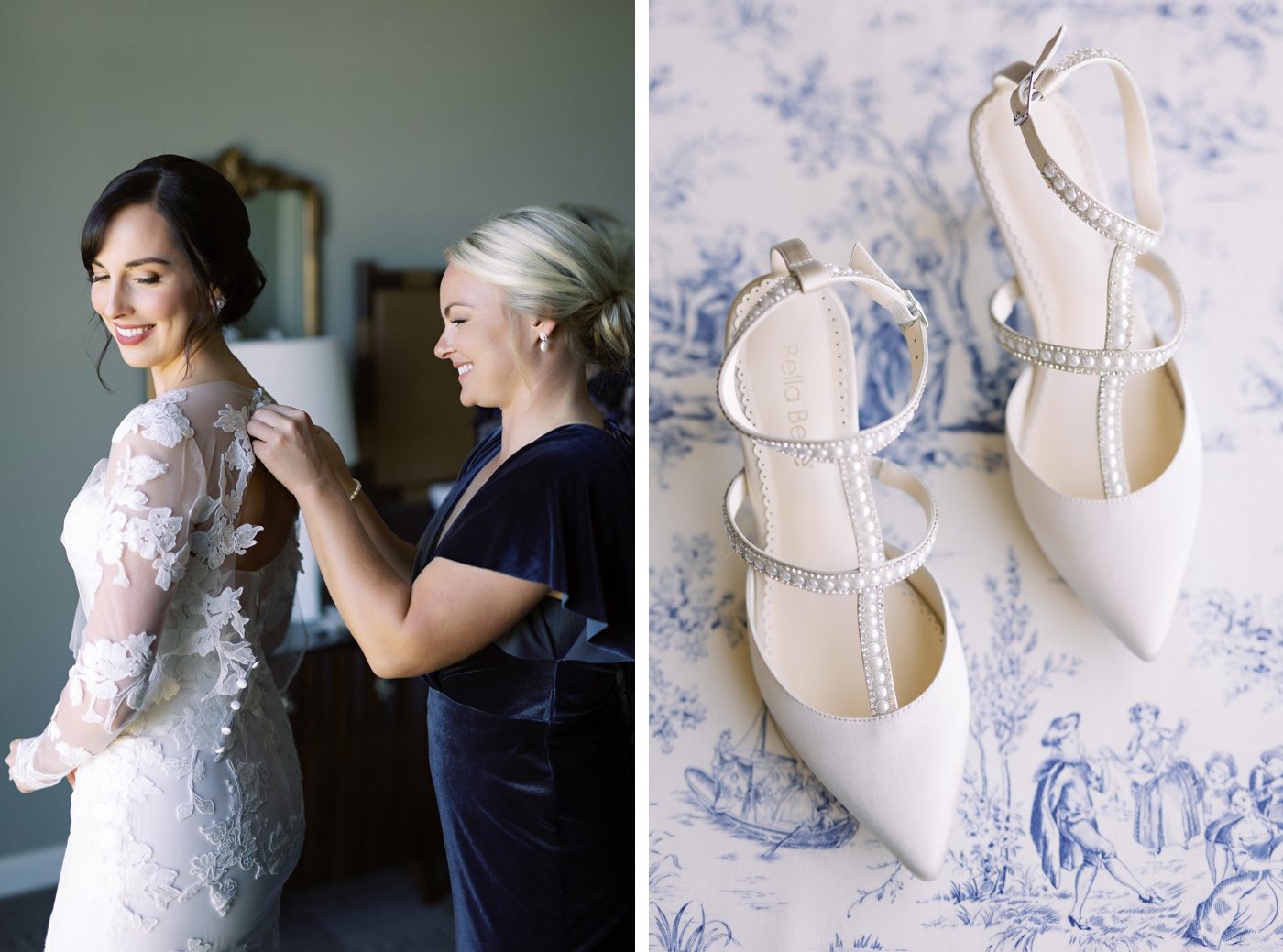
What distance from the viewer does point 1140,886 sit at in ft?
2.27

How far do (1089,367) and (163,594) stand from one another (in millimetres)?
669

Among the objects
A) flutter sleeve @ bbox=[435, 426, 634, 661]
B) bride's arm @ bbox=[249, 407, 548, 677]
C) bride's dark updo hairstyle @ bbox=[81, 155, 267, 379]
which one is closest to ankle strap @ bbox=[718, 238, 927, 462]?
flutter sleeve @ bbox=[435, 426, 634, 661]

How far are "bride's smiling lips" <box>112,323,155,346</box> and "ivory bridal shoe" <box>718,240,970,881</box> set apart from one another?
1.19 ft

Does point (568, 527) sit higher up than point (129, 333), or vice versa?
point (129, 333)

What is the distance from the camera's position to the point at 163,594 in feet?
1.37

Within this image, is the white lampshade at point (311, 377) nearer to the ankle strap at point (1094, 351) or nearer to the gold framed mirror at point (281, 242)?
the gold framed mirror at point (281, 242)

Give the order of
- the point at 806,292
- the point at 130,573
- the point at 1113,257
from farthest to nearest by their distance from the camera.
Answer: the point at 1113,257 → the point at 806,292 → the point at 130,573

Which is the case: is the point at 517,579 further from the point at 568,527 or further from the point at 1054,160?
the point at 1054,160

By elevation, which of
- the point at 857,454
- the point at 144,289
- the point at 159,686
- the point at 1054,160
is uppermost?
the point at 1054,160

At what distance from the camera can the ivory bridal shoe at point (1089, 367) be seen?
64cm

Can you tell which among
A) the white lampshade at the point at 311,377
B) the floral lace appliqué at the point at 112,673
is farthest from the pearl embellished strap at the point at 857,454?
the floral lace appliqué at the point at 112,673

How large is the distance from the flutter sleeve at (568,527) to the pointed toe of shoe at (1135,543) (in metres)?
0.37

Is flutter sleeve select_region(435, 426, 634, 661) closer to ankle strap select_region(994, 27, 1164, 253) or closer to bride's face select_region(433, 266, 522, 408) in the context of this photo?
bride's face select_region(433, 266, 522, 408)

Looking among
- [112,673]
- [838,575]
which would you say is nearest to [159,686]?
[112,673]
